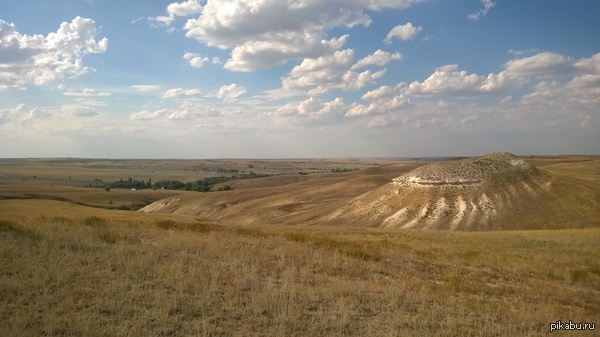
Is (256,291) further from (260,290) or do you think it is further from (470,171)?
(470,171)

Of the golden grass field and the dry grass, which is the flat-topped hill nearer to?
the golden grass field

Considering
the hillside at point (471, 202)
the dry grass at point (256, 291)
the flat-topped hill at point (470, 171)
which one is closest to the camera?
the dry grass at point (256, 291)

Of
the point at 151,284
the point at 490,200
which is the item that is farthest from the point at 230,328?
the point at 490,200

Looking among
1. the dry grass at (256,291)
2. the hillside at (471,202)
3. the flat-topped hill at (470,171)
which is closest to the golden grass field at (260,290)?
the dry grass at (256,291)

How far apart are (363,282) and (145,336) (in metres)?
6.65

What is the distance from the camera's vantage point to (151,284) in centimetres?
931

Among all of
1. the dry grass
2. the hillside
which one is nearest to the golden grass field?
the dry grass

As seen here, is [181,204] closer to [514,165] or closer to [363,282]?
[514,165]

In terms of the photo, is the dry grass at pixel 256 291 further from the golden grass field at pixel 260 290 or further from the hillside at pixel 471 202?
the hillside at pixel 471 202

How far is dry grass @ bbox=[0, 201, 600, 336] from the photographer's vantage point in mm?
7395

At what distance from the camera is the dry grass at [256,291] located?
24.3ft

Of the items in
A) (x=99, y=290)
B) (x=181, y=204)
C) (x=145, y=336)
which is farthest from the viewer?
(x=181, y=204)

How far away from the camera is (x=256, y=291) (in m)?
9.48

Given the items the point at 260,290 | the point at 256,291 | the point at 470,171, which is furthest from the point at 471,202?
the point at 256,291
